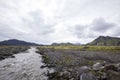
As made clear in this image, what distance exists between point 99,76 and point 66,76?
450 cm

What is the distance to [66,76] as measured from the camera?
624 inches

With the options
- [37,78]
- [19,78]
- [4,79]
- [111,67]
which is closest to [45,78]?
[37,78]

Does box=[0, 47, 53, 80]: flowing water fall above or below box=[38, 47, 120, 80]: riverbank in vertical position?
below

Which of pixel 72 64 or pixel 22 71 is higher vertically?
pixel 72 64

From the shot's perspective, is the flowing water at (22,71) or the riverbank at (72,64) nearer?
the riverbank at (72,64)

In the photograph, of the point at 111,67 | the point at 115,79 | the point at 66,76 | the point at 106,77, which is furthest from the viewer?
the point at 111,67

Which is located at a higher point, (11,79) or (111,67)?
(111,67)

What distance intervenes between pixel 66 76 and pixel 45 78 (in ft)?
10.5

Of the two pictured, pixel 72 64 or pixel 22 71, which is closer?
pixel 22 71

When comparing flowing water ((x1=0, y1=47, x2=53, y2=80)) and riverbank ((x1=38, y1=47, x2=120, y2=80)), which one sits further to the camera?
flowing water ((x1=0, y1=47, x2=53, y2=80))

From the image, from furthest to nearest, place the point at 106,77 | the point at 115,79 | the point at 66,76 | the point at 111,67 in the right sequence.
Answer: the point at 111,67, the point at 66,76, the point at 106,77, the point at 115,79

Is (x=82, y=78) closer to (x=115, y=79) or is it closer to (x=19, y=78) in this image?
(x=115, y=79)

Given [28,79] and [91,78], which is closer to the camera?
[91,78]

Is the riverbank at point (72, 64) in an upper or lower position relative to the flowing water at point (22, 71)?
upper
